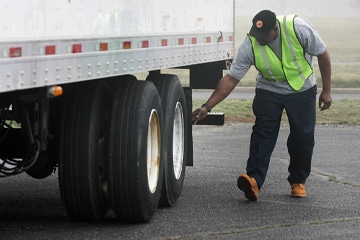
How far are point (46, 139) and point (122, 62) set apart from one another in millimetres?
745

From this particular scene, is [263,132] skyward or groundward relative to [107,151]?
groundward

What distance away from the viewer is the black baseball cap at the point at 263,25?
899 centimetres

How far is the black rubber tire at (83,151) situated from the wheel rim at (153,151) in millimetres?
600

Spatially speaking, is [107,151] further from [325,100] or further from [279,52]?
[325,100]

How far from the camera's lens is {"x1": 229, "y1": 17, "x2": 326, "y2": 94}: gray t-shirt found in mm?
9172

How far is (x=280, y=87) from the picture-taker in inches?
370

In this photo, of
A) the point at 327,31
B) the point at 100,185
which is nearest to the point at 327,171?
the point at 100,185

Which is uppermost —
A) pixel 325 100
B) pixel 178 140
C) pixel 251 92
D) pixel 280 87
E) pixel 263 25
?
pixel 263 25

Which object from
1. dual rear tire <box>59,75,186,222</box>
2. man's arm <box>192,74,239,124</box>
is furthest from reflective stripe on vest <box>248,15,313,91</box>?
dual rear tire <box>59,75,186,222</box>

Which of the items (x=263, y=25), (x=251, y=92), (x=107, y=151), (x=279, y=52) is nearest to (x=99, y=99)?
(x=107, y=151)

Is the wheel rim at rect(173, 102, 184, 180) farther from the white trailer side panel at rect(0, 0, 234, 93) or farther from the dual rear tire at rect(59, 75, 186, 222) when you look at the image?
the dual rear tire at rect(59, 75, 186, 222)

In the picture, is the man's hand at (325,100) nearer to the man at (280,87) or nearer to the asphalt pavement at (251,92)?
the man at (280,87)

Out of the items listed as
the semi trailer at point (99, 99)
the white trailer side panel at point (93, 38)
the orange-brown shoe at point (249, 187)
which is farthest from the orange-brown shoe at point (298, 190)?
the white trailer side panel at point (93, 38)

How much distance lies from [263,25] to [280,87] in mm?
653
